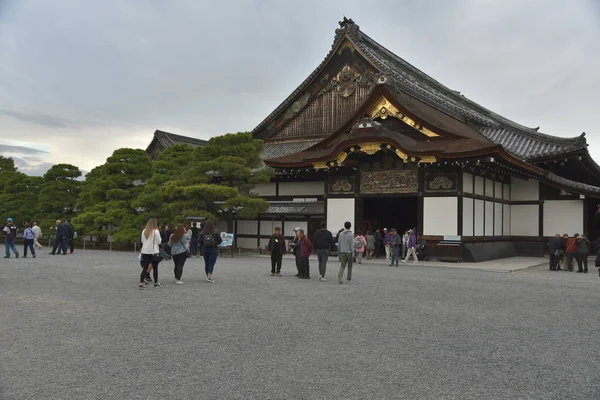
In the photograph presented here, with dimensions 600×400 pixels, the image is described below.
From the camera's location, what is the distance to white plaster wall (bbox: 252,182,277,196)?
29.7 m

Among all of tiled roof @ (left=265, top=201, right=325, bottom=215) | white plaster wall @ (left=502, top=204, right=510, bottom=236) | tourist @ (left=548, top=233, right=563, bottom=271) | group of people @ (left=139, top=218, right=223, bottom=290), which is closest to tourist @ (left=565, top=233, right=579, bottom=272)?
tourist @ (left=548, top=233, right=563, bottom=271)

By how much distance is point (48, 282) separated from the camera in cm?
1330

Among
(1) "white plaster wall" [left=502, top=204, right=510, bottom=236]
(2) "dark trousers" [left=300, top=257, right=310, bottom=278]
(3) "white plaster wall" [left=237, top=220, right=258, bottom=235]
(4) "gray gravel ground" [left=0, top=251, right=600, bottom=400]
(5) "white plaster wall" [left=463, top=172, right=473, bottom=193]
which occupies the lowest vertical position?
(4) "gray gravel ground" [left=0, top=251, right=600, bottom=400]

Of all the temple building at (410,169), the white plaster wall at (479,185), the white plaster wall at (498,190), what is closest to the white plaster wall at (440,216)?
the temple building at (410,169)

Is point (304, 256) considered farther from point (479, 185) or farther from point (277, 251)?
point (479, 185)

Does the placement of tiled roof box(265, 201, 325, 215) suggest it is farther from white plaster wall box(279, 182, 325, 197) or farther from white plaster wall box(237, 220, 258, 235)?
white plaster wall box(237, 220, 258, 235)

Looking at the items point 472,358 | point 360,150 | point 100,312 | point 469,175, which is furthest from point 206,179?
point 472,358

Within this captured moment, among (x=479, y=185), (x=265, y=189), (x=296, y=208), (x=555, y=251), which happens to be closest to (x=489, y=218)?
(x=479, y=185)

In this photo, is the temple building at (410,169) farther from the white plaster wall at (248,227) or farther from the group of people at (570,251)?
the group of people at (570,251)

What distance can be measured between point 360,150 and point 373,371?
1838 centimetres

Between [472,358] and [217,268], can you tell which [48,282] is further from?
[472,358]

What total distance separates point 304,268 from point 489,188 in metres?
13.5

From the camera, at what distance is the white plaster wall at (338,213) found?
25.4 meters

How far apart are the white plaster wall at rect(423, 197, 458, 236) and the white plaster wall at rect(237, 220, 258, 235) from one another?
990cm
